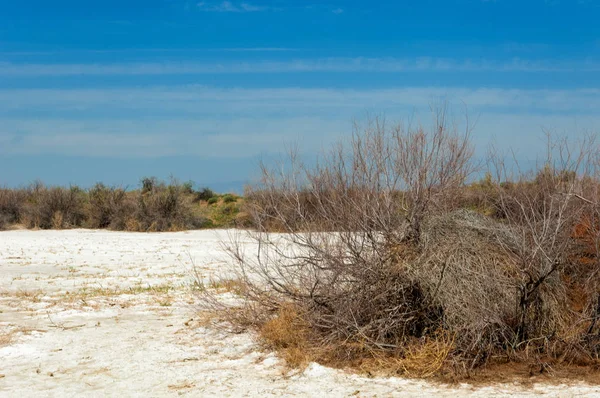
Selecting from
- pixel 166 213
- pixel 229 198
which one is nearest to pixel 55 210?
pixel 166 213

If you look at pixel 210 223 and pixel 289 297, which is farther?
pixel 210 223

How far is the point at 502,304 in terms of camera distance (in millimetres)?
7621

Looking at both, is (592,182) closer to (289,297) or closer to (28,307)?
(289,297)

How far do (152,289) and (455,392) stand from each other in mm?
8222

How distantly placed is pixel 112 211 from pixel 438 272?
24762 millimetres

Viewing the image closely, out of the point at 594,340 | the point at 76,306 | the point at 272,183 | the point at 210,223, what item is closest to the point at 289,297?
the point at 272,183

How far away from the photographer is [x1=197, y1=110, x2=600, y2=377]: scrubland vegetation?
7.48 meters

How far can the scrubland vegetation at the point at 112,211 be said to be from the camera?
1163 inches

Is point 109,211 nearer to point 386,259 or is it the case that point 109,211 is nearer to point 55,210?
point 55,210

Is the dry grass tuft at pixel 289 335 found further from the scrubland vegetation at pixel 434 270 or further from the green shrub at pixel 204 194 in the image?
the green shrub at pixel 204 194

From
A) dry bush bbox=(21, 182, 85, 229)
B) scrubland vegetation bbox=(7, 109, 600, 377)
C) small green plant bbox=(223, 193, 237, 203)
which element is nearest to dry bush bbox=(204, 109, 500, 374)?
scrubland vegetation bbox=(7, 109, 600, 377)

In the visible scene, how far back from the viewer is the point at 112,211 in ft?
99.6

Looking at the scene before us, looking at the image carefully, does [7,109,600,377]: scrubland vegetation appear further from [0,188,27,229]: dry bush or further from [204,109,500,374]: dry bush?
[0,188,27,229]: dry bush

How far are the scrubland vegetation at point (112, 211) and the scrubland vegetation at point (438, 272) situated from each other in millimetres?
20568
